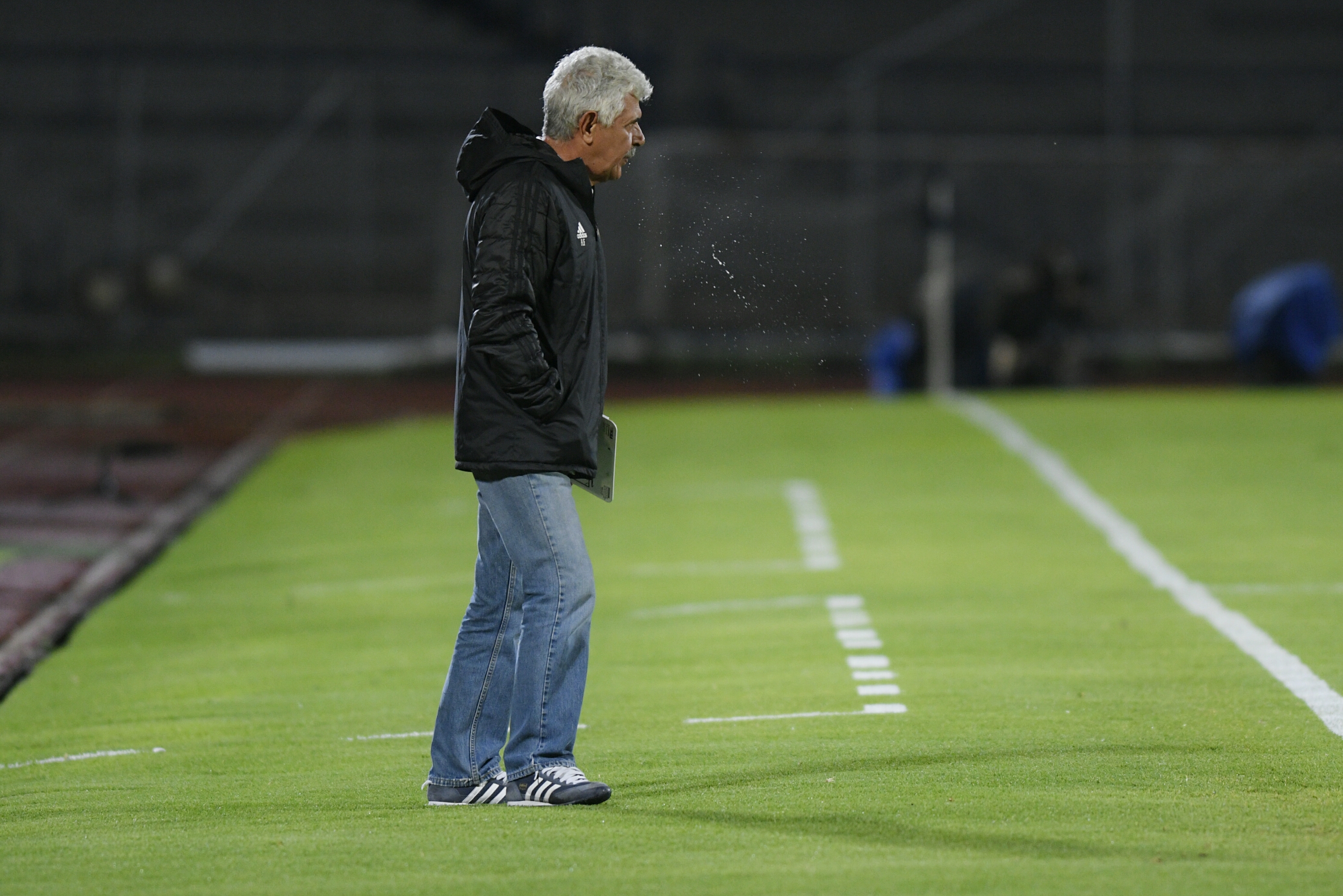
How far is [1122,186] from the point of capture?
27.3 m

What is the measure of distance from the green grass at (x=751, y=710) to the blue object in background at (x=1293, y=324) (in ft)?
27.9

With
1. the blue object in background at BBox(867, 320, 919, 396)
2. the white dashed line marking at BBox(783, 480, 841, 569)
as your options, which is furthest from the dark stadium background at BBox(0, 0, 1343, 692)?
the white dashed line marking at BBox(783, 480, 841, 569)

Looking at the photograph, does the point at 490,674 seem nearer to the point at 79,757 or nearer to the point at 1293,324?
the point at 79,757

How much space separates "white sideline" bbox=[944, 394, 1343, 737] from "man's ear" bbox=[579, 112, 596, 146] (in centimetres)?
271

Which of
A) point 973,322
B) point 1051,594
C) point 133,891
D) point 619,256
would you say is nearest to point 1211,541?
point 1051,594

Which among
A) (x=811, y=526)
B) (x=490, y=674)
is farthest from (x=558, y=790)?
(x=811, y=526)

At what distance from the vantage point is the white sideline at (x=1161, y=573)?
6895mm

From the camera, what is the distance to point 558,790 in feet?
17.6

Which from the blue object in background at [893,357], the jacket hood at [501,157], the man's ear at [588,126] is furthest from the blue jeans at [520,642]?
the blue object in background at [893,357]

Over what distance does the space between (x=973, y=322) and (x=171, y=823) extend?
1872cm

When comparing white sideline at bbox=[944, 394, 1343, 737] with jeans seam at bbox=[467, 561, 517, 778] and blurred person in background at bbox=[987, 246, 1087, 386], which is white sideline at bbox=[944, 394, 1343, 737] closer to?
jeans seam at bbox=[467, 561, 517, 778]

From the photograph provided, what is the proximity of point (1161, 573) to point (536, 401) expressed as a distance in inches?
231

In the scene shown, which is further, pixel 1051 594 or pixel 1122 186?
pixel 1122 186

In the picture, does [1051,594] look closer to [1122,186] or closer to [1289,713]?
[1289,713]
